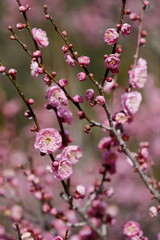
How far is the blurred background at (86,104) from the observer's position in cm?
417

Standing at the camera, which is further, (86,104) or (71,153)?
(86,104)

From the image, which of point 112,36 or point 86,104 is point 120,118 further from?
point 86,104

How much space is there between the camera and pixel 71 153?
2.00 meters

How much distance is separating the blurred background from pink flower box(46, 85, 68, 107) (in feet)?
3.86

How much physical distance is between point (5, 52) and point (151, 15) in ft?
11.1

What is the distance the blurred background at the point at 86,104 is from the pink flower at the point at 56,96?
118 cm

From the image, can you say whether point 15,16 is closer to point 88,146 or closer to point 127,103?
point 88,146

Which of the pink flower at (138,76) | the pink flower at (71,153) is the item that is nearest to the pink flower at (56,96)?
the pink flower at (71,153)

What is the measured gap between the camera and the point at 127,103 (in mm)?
2037

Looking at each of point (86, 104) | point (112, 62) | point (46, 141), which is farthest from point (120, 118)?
point (86, 104)

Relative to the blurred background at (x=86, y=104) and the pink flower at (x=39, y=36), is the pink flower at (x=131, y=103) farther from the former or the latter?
the blurred background at (x=86, y=104)

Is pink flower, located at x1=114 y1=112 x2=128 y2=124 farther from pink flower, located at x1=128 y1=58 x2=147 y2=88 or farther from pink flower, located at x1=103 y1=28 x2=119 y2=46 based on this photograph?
pink flower, located at x1=103 y1=28 x2=119 y2=46

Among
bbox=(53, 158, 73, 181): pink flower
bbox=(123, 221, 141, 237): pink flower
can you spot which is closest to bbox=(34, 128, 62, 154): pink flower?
bbox=(53, 158, 73, 181): pink flower

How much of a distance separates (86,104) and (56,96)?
5357 millimetres
